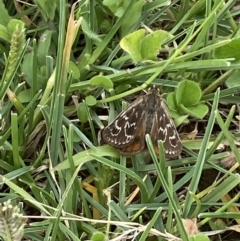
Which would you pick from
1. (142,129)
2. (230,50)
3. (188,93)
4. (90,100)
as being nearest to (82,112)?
(90,100)

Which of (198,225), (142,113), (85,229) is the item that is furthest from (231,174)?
(85,229)

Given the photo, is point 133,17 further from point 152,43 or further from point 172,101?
point 172,101

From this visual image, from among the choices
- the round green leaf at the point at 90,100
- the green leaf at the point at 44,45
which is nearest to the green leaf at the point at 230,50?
the round green leaf at the point at 90,100

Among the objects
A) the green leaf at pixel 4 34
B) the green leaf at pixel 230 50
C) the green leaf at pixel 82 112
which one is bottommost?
the green leaf at pixel 82 112

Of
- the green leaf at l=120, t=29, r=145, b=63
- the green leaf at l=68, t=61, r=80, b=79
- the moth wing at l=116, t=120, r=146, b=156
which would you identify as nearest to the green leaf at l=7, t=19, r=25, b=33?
the green leaf at l=68, t=61, r=80, b=79

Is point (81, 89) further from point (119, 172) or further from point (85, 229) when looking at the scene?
point (85, 229)

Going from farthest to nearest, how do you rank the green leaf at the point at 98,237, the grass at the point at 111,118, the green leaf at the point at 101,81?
the green leaf at the point at 101,81 < the grass at the point at 111,118 < the green leaf at the point at 98,237

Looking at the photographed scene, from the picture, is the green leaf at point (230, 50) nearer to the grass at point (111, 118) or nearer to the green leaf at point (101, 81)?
the grass at point (111, 118)
